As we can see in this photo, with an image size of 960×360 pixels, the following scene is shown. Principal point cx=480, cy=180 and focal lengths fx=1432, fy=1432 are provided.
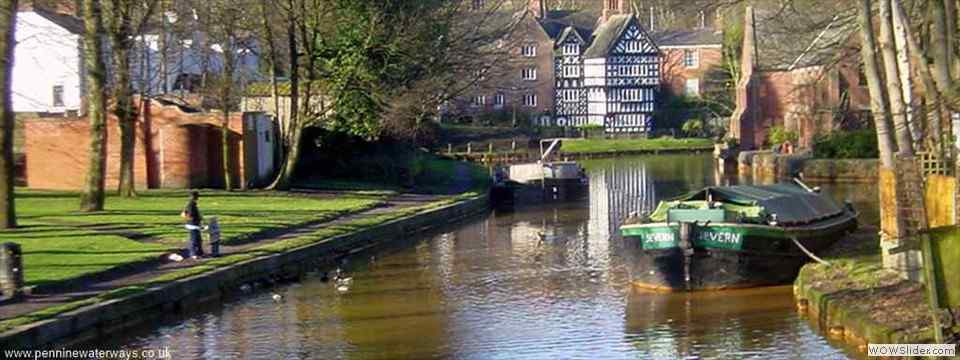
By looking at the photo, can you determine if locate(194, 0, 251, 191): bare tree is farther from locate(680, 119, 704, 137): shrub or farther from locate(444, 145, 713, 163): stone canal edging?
locate(680, 119, 704, 137): shrub

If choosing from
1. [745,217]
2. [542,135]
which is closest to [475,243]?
[745,217]

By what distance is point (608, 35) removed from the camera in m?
112

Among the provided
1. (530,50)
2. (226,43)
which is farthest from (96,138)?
(530,50)

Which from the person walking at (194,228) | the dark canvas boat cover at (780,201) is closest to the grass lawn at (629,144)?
the dark canvas boat cover at (780,201)

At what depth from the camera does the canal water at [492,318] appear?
21.4m

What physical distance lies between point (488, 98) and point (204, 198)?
190 ft

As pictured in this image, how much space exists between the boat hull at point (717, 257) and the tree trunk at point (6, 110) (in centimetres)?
1347

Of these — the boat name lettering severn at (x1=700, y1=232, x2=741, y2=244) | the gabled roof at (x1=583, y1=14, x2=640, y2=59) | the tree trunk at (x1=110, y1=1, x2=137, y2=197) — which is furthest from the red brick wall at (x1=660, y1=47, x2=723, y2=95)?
the boat name lettering severn at (x1=700, y1=232, x2=741, y2=244)

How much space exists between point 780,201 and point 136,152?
83.4 ft

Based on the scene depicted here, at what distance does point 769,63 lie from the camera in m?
72.6

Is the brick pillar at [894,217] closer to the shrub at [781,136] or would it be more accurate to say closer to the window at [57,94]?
the shrub at [781,136]

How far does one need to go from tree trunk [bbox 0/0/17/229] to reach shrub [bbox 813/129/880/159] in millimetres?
39973

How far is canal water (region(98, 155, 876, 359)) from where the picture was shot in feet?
70.2

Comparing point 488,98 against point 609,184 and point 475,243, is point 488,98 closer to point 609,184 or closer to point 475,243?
point 609,184
